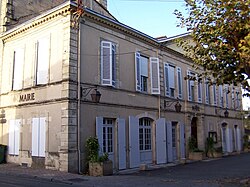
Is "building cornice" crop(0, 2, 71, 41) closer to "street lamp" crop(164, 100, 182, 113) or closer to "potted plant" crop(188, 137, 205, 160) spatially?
"street lamp" crop(164, 100, 182, 113)

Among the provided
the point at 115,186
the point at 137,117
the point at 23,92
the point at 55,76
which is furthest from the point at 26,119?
the point at 115,186

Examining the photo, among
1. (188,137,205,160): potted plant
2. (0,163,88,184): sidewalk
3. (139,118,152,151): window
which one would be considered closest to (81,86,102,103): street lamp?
(0,163,88,184): sidewalk

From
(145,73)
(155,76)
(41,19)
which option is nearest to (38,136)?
(41,19)

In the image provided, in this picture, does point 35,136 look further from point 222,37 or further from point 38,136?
point 222,37

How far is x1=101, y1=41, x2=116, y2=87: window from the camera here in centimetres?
1405

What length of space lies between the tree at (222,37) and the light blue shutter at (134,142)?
228 inches

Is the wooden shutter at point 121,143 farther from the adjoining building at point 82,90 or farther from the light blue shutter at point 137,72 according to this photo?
the light blue shutter at point 137,72

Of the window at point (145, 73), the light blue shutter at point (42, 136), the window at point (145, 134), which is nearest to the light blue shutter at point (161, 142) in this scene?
the window at point (145, 134)

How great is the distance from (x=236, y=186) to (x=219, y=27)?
16.5ft

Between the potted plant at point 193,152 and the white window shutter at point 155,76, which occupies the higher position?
the white window shutter at point 155,76

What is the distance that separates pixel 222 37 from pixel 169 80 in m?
9.71

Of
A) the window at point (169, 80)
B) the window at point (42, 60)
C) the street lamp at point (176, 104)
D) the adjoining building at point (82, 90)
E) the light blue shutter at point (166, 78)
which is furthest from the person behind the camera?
the window at point (169, 80)

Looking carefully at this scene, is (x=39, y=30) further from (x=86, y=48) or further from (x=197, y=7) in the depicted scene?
(x=197, y=7)

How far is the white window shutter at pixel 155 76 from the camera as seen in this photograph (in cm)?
1731
